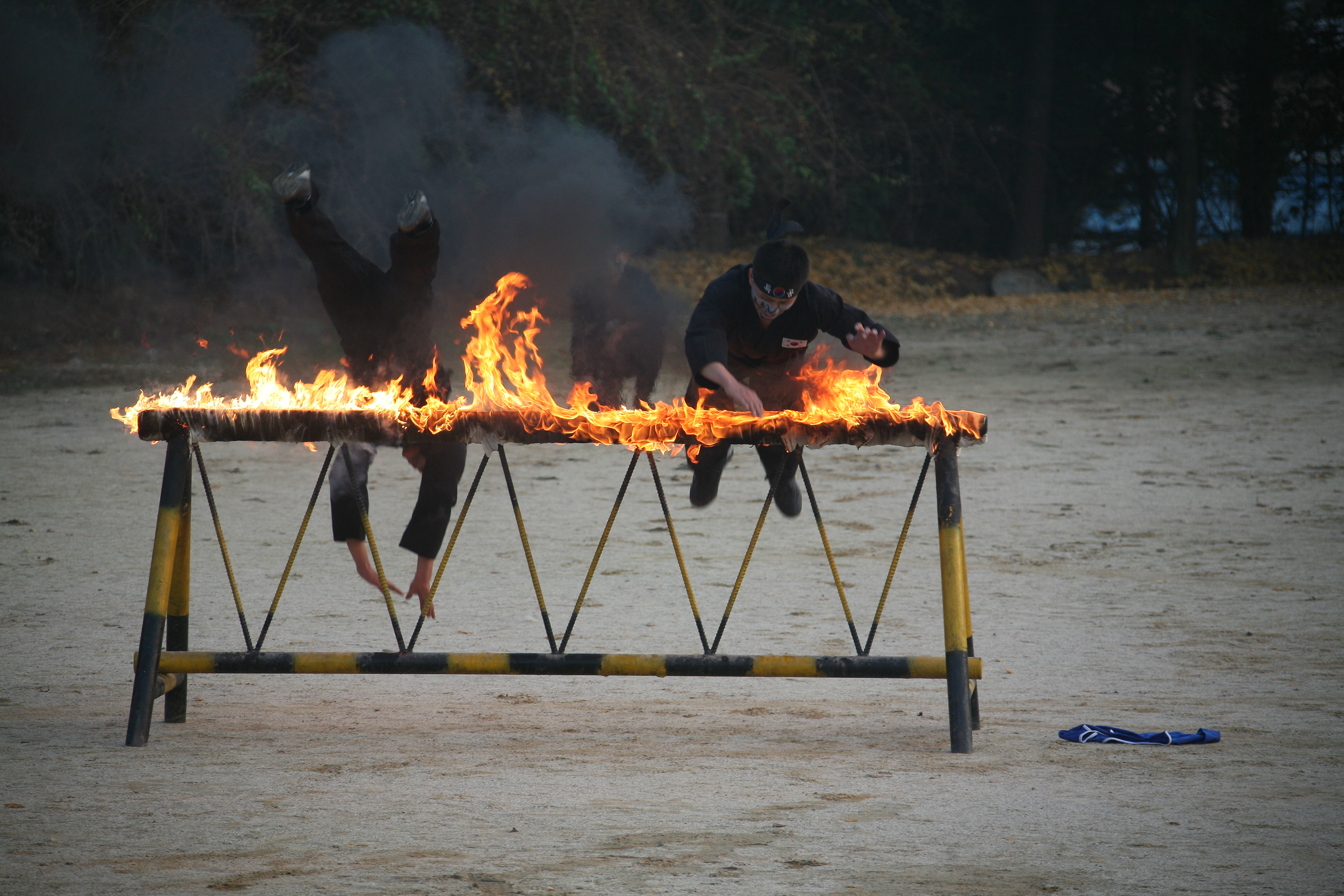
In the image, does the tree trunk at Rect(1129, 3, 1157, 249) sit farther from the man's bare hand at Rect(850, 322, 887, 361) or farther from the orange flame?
the orange flame

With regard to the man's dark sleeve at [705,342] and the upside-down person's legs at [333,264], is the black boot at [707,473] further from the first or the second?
the upside-down person's legs at [333,264]

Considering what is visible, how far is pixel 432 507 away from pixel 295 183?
1292mm

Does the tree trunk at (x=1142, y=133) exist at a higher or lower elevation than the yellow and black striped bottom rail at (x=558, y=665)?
higher

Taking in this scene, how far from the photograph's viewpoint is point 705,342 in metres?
4.38

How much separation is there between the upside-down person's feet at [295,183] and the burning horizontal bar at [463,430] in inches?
39.8

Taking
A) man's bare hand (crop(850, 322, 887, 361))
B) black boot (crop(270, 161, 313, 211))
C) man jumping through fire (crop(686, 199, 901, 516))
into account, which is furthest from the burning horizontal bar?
black boot (crop(270, 161, 313, 211))

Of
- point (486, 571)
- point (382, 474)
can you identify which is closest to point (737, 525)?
point (486, 571)

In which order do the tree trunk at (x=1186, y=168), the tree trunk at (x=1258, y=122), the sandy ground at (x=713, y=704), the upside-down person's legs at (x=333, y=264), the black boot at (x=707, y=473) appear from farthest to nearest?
the tree trunk at (x=1258, y=122) → the tree trunk at (x=1186, y=168) → the black boot at (x=707, y=473) → the upside-down person's legs at (x=333, y=264) → the sandy ground at (x=713, y=704)

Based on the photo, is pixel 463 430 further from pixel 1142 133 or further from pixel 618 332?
pixel 1142 133

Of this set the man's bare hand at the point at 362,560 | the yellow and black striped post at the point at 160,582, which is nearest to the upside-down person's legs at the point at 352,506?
the man's bare hand at the point at 362,560

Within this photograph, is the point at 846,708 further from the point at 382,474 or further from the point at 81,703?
the point at 382,474

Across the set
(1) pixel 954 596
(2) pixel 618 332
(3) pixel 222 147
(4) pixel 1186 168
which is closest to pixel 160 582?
(1) pixel 954 596

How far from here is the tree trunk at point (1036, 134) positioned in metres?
21.6

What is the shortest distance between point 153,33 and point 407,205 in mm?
8642
